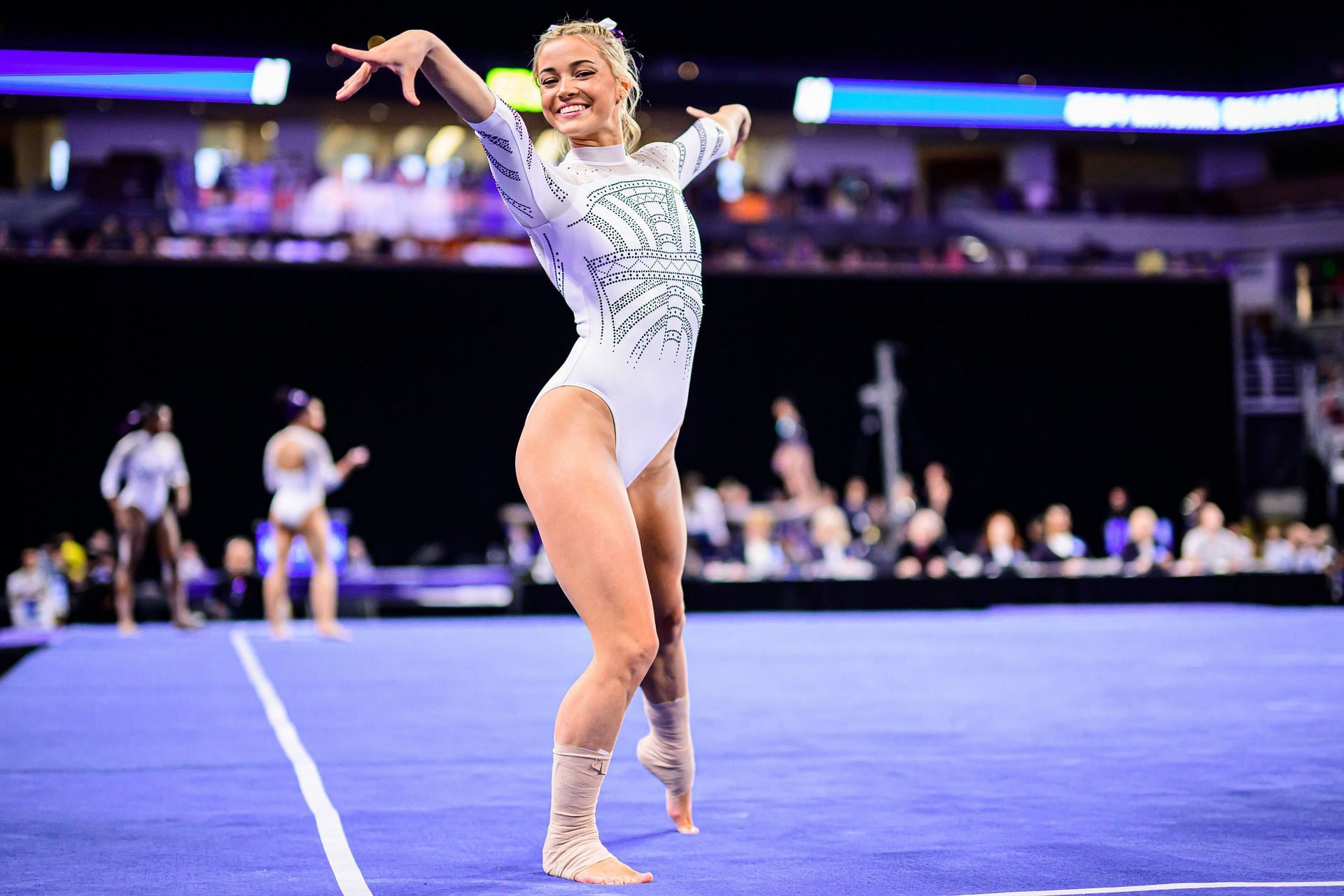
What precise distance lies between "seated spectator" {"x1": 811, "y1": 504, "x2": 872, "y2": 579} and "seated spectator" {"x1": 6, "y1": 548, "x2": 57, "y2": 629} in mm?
6291

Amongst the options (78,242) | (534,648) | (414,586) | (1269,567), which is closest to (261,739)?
(534,648)

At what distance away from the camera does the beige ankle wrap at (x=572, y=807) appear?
2.36 m

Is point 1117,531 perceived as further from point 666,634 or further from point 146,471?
point 666,634

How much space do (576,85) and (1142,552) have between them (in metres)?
10.6

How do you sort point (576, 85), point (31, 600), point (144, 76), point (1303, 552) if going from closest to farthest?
point (576, 85)
point (31, 600)
point (1303, 552)
point (144, 76)

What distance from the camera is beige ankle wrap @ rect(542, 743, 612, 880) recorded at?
236 centimetres

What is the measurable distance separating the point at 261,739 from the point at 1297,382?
17443mm

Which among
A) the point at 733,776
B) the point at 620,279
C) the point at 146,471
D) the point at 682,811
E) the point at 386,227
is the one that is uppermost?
the point at 386,227

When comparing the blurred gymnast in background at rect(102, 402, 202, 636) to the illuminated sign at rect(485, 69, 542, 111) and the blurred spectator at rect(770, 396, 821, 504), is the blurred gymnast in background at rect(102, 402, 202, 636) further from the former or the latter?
the illuminated sign at rect(485, 69, 542, 111)

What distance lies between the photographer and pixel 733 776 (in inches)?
137

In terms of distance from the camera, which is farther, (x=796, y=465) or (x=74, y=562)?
(x=796, y=465)

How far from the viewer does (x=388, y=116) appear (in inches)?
756

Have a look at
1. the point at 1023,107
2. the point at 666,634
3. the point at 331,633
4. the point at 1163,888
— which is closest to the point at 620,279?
the point at 666,634

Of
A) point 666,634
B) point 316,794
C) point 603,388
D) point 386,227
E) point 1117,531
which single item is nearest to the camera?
point 603,388
